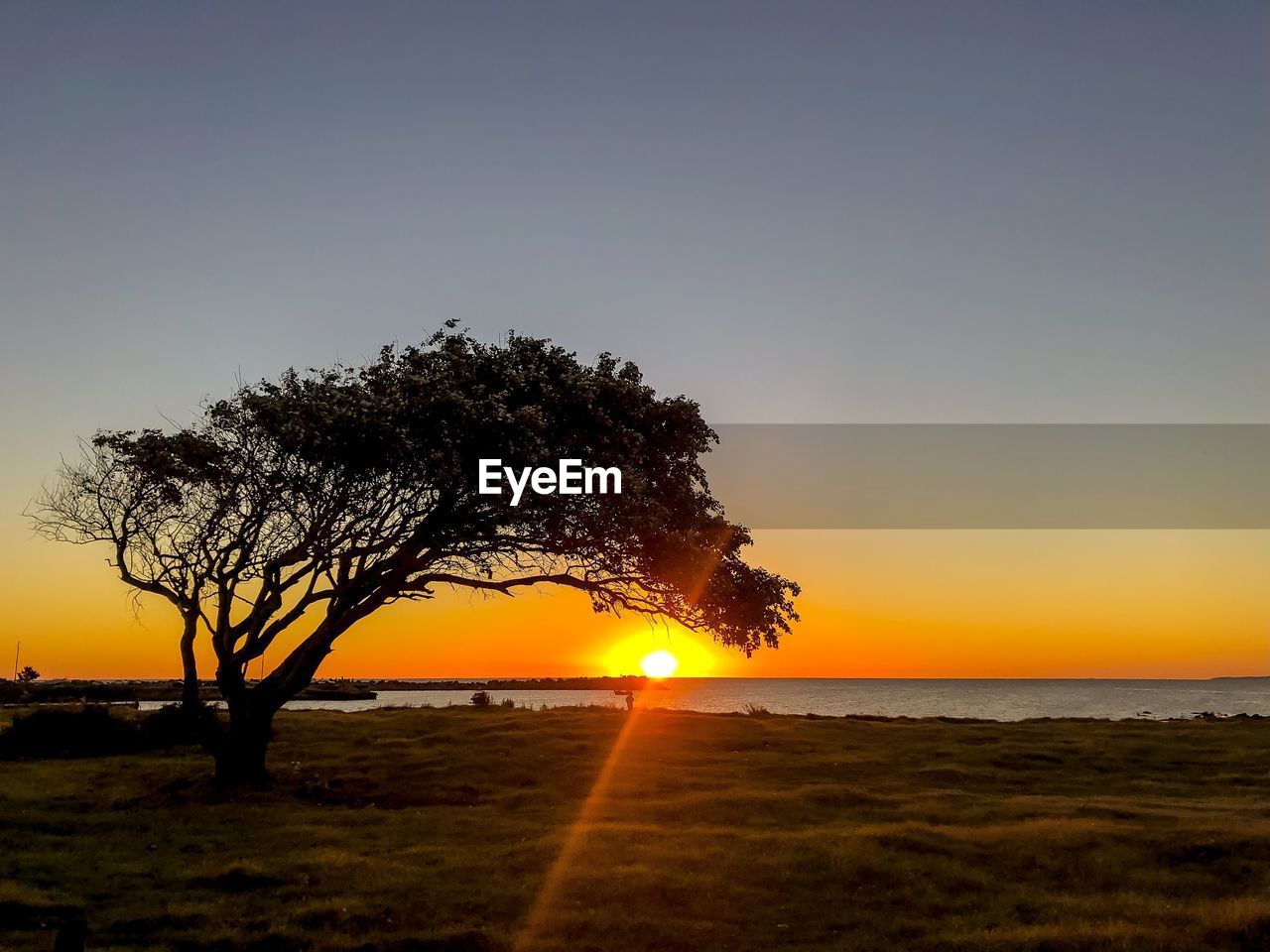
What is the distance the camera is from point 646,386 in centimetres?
3400

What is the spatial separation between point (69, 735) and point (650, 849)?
3240cm

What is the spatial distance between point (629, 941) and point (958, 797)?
17.6m

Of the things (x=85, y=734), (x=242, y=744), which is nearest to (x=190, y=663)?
(x=242, y=744)

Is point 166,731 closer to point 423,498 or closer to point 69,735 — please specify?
point 69,735

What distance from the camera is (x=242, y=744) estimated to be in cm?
3381

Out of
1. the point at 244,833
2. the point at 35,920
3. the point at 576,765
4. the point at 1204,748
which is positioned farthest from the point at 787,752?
the point at 35,920

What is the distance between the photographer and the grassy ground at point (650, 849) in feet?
61.0

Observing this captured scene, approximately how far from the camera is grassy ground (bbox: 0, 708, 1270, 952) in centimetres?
1858

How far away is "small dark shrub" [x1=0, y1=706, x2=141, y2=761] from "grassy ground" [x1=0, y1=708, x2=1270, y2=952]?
10.5ft

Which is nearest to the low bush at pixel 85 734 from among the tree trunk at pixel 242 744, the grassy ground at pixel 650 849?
the grassy ground at pixel 650 849

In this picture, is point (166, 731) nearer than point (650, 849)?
No

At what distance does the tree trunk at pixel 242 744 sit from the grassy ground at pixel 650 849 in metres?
1.00

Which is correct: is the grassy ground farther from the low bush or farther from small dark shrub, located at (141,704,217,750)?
the low bush

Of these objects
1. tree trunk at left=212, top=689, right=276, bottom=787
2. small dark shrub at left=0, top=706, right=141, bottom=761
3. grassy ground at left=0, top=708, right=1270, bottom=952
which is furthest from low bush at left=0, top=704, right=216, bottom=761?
tree trunk at left=212, top=689, right=276, bottom=787
